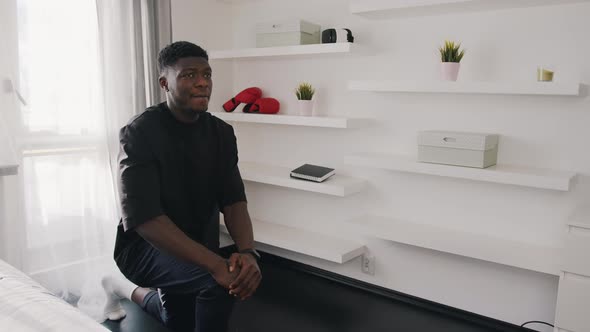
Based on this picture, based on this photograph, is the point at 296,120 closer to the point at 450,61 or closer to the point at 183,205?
the point at 450,61

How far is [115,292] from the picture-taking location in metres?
2.24

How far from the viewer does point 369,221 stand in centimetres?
252

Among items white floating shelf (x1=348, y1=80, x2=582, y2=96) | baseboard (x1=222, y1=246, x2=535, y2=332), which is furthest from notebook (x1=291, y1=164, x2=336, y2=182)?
baseboard (x1=222, y1=246, x2=535, y2=332)

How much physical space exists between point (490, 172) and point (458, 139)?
198 mm

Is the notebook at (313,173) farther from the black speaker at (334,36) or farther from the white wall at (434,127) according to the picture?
the black speaker at (334,36)

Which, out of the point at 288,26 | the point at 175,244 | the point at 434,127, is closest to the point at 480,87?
the point at 434,127

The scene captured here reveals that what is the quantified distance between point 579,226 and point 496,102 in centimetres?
69

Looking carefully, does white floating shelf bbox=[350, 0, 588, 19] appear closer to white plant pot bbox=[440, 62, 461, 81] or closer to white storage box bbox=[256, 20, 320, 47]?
white plant pot bbox=[440, 62, 461, 81]

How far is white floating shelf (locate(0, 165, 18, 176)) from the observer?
6.63 ft

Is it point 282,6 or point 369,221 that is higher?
point 282,6

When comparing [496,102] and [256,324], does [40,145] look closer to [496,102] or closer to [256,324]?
[256,324]

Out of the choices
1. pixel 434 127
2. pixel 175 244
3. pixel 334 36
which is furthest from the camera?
pixel 334 36

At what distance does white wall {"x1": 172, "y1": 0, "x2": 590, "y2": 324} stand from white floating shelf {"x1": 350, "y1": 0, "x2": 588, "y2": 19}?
0.18ft

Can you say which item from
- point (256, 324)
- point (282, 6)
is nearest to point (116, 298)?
point (256, 324)
